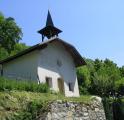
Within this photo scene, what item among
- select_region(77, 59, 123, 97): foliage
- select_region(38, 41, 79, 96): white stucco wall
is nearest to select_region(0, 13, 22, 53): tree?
select_region(77, 59, 123, 97): foliage

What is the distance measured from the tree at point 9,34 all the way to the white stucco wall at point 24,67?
20420 millimetres

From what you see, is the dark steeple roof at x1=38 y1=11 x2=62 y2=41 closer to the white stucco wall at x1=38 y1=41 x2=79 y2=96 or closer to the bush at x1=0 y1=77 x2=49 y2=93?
the white stucco wall at x1=38 y1=41 x2=79 y2=96

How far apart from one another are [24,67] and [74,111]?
9662mm

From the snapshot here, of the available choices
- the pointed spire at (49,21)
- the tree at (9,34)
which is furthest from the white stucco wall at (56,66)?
the tree at (9,34)

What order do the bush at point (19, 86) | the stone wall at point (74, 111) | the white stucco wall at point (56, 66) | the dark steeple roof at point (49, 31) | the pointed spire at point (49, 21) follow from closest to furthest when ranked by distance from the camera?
1. the stone wall at point (74, 111)
2. the bush at point (19, 86)
3. the white stucco wall at point (56, 66)
4. the dark steeple roof at point (49, 31)
5. the pointed spire at point (49, 21)

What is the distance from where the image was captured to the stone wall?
57.0ft

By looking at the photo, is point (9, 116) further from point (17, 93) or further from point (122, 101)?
point (122, 101)

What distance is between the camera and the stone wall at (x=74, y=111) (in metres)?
17.4

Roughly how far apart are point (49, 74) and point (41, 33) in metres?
5.52

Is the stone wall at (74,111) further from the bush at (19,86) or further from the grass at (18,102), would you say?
the bush at (19,86)

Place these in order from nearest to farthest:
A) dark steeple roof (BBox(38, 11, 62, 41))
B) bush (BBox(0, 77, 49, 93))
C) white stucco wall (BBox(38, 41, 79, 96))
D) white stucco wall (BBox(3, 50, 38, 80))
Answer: bush (BBox(0, 77, 49, 93))
white stucco wall (BBox(3, 50, 38, 80))
white stucco wall (BBox(38, 41, 79, 96))
dark steeple roof (BBox(38, 11, 62, 41))

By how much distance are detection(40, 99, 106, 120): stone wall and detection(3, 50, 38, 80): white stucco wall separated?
6.93 meters

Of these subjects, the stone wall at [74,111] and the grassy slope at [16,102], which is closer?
the grassy slope at [16,102]

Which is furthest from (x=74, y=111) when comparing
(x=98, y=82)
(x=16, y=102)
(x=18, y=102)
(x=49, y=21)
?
(x=98, y=82)
